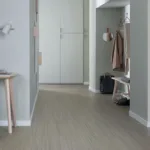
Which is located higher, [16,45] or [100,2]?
[100,2]

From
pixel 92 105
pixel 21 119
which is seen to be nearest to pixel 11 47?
pixel 21 119

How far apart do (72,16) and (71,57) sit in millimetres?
1240

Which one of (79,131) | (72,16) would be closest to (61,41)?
(72,16)

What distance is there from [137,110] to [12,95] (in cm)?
174

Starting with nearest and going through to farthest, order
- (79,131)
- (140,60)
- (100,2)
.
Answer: (79,131) → (140,60) → (100,2)

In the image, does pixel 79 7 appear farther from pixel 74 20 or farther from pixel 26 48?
pixel 26 48

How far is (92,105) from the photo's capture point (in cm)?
564

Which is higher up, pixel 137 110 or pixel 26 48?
pixel 26 48

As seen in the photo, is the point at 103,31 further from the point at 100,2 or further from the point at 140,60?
the point at 140,60

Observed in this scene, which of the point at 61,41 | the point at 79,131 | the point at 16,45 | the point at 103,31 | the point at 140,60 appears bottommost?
the point at 79,131

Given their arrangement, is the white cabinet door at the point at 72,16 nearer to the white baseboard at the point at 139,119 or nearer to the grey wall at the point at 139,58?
the grey wall at the point at 139,58

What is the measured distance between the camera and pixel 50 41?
938cm

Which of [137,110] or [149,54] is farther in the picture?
[137,110]

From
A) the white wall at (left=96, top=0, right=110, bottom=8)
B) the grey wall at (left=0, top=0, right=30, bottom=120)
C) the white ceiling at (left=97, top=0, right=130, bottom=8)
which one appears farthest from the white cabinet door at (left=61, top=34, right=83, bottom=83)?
the grey wall at (left=0, top=0, right=30, bottom=120)
